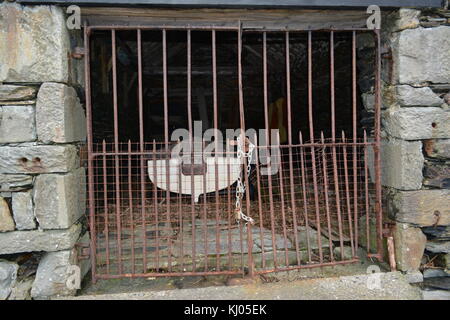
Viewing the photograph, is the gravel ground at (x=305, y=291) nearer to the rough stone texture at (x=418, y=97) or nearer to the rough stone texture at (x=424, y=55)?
the rough stone texture at (x=418, y=97)

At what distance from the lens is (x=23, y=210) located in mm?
2361

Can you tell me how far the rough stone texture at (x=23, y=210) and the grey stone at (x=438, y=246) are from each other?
3200 mm

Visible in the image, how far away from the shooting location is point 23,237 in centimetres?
236

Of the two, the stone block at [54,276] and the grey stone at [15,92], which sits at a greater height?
the grey stone at [15,92]

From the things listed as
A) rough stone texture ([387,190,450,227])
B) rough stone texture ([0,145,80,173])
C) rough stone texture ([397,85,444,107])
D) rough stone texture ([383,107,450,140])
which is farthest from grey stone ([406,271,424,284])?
rough stone texture ([0,145,80,173])

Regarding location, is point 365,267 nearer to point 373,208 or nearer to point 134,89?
point 373,208

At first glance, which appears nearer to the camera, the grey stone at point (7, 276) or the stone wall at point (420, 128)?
the grey stone at point (7, 276)

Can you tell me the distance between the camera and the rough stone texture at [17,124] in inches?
91.1

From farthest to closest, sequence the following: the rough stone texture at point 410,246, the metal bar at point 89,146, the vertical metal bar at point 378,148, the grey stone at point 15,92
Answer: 1. the vertical metal bar at point 378,148
2. the rough stone texture at point 410,246
3. the metal bar at point 89,146
4. the grey stone at point 15,92

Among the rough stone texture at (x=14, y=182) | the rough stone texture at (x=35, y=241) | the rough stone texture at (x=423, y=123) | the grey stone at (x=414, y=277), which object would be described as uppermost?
the rough stone texture at (x=423, y=123)

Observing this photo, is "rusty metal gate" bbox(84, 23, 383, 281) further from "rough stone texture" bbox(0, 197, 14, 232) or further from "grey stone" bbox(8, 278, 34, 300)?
"rough stone texture" bbox(0, 197, 14, 232)

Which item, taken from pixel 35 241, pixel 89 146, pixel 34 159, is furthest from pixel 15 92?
A: pixel 35 241

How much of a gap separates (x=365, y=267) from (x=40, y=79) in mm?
3086

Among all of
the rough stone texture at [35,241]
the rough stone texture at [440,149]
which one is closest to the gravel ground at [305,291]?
the rough stone texture at [35,241]
